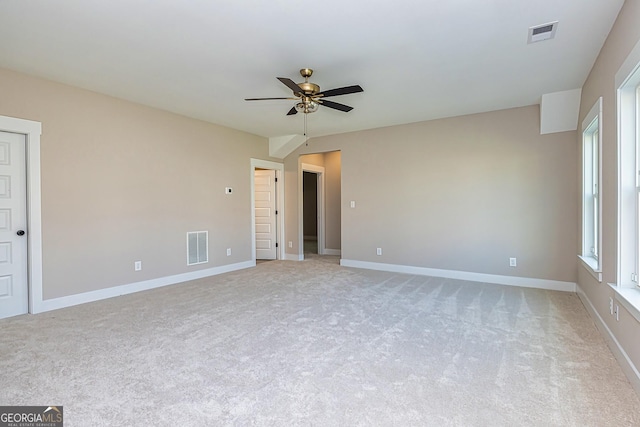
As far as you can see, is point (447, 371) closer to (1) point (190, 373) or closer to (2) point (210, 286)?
(1) point (190, 373)

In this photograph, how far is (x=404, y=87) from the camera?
3.77 metres

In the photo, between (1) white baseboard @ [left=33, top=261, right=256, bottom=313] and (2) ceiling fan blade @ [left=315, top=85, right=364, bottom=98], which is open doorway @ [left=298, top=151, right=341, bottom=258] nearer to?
(1) white baseboard @ [left=33, top=261, right=256, bottom=313]

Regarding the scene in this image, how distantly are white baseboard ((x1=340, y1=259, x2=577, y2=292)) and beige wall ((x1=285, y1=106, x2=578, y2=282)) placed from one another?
0.07 m

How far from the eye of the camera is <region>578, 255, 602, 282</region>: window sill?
9.54 ft

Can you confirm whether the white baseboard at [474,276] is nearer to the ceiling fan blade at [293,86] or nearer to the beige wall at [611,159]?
the beige wall at [611,159]

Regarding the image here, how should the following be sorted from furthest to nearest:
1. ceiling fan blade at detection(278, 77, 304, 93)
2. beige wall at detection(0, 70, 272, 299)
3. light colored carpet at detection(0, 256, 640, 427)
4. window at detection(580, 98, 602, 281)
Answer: window at detection(580, 98, 602, 281) < beige wall at detection(0, 70, 272, 299) < ceiling fan blade at detection(278, 77, 304, 93) < light colored carpet at detection(0, 256, 640, 427)

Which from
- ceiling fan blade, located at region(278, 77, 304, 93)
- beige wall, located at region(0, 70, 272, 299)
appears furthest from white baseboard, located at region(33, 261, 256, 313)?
ceiling fan blade, located at region(278, 77, 304, 93)

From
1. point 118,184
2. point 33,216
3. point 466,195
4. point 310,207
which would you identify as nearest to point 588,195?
point 466,195

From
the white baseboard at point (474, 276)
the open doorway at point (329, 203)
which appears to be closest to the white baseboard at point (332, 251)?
the open doorway at point (329, 203)

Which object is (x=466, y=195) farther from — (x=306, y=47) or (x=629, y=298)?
(x=306, y=47)

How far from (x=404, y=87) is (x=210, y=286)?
372 cm

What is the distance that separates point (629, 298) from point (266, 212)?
5.89 meters

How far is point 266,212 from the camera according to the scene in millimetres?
7008

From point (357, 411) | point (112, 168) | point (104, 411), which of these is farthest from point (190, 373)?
point (112, 168)
